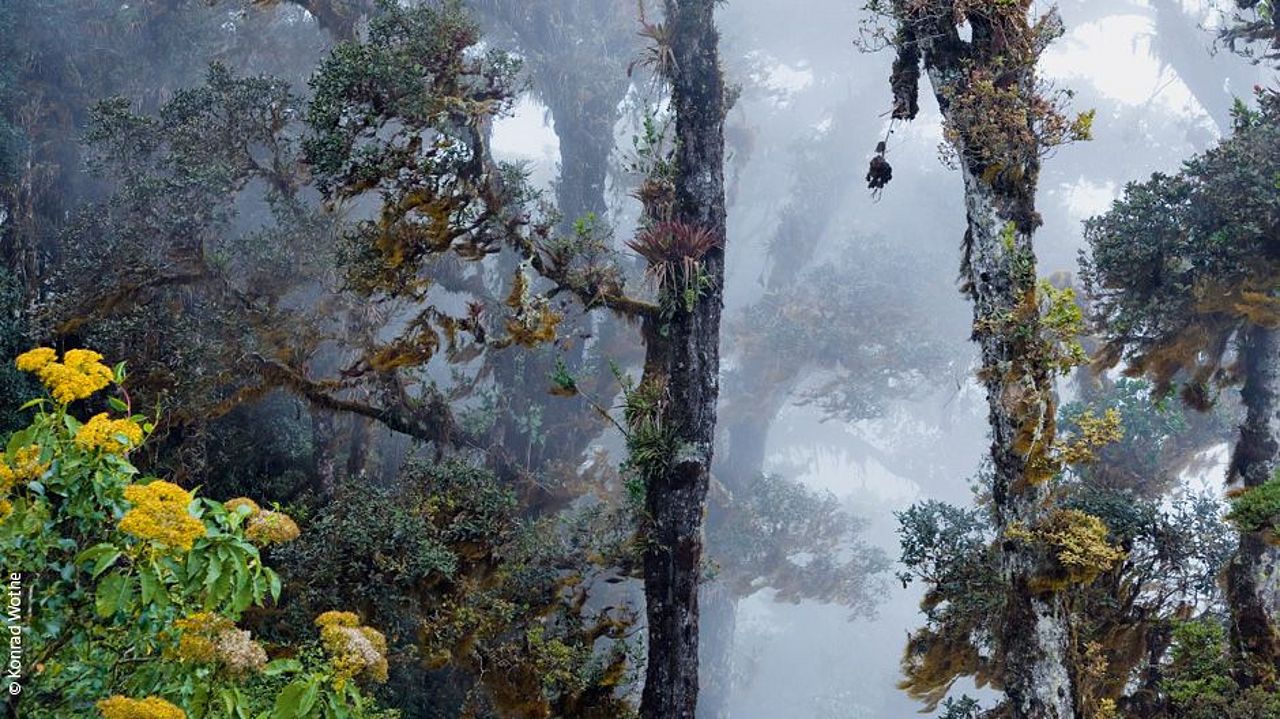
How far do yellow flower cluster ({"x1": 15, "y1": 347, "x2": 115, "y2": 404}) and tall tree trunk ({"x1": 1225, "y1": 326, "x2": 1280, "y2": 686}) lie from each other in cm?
843

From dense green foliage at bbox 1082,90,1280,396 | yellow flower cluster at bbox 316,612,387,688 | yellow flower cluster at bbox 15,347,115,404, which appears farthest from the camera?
dense green foliage at bbox 1082,90,1280,396

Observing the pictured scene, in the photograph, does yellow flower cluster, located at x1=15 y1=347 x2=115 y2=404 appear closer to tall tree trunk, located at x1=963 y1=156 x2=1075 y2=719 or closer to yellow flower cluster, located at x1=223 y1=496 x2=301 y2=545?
yellow flower cluster, located at x1=223 y1=496 x2=301 y2=545

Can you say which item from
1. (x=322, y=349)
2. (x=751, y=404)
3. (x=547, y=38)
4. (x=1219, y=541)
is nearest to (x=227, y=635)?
(x=1219, y=541)

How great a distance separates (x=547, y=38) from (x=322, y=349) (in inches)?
352

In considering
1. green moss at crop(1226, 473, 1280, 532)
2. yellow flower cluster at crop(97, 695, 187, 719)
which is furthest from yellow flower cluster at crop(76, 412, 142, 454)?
green moss at crop(1226, 473, 1280, 532)

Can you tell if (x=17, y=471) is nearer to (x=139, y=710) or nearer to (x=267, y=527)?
(x=267, y=527)

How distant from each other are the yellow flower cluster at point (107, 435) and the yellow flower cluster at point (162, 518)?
0.23m

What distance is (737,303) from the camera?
4194cm

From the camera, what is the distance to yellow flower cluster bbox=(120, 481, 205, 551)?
12.1 feet

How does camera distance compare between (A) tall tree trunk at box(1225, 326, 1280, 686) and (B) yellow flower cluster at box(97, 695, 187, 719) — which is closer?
(B) yellow flower cluster at box(97, 695, 187, 719)

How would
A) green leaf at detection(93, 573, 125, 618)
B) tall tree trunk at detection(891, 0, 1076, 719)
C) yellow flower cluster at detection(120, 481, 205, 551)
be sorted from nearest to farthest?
1. yellow flower cluster at detection(120, 481, 205, 551)
2. green leaf at detection(93, 573, 125, 618)
3. tall tree trunk at detection(891, 0, 1076, 719)

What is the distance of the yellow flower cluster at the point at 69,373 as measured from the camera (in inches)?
159

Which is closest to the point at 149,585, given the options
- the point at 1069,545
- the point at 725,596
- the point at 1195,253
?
the point at 1069,545

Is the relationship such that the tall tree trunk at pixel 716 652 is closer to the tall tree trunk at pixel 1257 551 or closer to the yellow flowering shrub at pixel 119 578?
the tall tree trunk at pixel 1257 551
